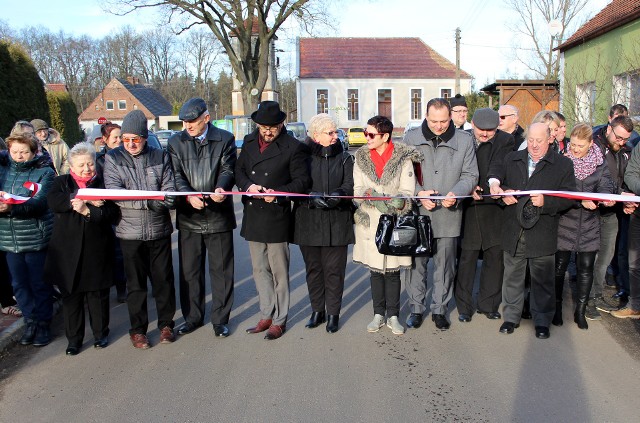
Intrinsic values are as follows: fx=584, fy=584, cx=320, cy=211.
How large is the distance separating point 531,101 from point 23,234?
71.4 ft

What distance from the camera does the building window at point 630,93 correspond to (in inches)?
544

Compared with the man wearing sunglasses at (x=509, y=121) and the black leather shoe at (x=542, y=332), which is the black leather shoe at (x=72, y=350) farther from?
the man wearing sunglasses at (x=509, y=121)

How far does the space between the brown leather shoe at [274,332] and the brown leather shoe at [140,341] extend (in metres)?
1.08

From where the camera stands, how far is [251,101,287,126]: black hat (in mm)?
5270

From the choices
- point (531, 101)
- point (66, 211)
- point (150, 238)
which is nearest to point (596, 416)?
point (150, 238)

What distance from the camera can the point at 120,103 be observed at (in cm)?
6819

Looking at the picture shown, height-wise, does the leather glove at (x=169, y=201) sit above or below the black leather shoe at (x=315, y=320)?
above

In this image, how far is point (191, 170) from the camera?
5.47m

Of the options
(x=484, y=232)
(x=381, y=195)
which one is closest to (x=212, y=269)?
(x=381, y=195)

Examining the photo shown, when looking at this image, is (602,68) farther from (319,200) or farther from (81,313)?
(81,313)

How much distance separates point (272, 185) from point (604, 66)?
15.8 m

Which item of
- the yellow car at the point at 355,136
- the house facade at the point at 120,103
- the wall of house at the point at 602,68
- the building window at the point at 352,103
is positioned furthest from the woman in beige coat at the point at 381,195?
the house facade at the point at 120,103

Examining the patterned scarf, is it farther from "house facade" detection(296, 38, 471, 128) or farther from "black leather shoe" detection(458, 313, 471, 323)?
"house facade" detection(296, 38, 471, 128)

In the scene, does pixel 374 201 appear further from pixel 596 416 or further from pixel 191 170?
pixel 596 416
